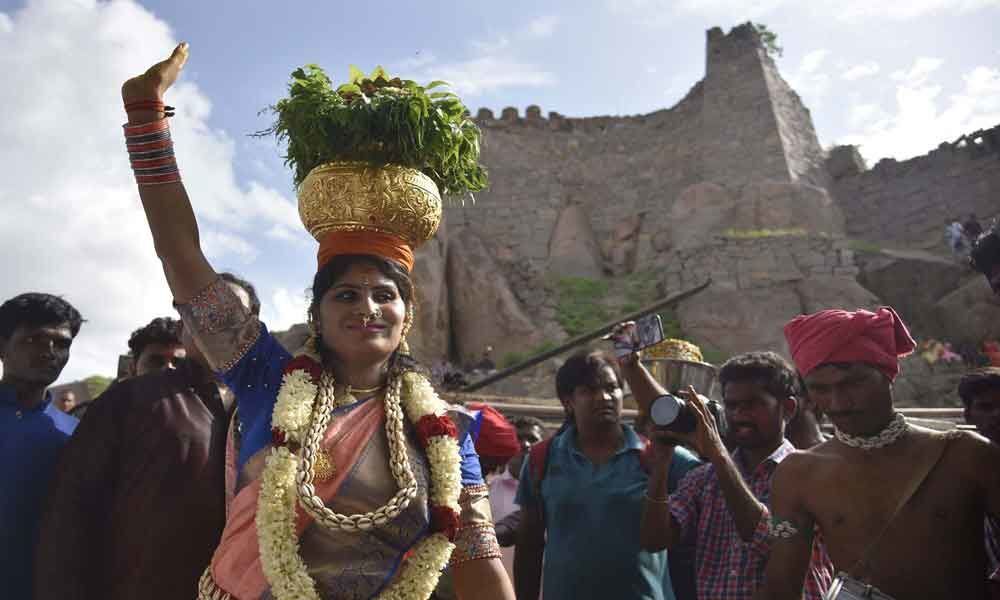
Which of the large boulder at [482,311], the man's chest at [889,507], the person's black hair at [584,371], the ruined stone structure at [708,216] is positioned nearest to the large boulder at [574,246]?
the ruined stone structure at [708,216]

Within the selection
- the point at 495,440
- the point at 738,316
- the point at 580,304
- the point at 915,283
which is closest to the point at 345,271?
the point at 495,440

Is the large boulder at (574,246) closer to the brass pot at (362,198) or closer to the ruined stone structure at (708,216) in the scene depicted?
the ruined stone structure at (708,216)

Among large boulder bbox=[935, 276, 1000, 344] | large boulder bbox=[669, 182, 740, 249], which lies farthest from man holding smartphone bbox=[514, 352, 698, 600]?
large boulder bbox=[669, 182, 740, 249]

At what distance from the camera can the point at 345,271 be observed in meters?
2.19

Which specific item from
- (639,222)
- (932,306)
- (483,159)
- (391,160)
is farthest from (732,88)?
(391,160)

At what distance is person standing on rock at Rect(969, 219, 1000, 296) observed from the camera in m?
2.52

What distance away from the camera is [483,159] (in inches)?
1005

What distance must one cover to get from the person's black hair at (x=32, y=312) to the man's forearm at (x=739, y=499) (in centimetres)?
286

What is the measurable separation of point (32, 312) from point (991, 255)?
3.76m

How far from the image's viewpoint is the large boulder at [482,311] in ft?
60.0

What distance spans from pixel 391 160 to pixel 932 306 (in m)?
18.8

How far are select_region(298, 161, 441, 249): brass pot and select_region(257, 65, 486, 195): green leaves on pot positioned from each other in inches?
1.9

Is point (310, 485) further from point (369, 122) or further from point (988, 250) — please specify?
point (988, 250)

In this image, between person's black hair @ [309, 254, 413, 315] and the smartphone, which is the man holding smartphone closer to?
the smartphone
